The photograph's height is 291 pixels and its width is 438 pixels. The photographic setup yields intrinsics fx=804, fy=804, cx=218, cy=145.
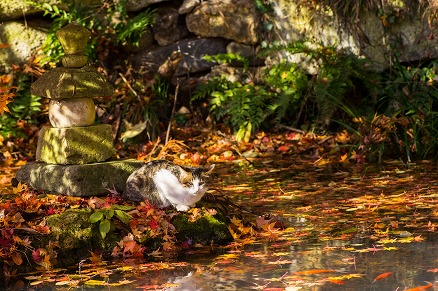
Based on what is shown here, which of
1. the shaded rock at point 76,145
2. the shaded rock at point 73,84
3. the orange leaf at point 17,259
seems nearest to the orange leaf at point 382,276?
the orange leaf at point 17,259

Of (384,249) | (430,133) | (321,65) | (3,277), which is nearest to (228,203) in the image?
(384,249)

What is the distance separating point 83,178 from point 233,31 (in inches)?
248

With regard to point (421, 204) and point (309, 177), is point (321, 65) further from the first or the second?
point (421, 204)

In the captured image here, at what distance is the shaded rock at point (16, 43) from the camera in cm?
1261

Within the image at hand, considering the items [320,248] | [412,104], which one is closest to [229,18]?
[412,104]

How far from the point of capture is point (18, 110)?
1222 cm

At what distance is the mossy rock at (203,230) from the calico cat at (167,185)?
0.52ft

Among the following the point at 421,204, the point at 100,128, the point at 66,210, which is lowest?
the point at 421,204

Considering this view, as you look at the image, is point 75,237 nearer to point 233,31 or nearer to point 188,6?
point 233,31

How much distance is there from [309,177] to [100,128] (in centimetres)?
301

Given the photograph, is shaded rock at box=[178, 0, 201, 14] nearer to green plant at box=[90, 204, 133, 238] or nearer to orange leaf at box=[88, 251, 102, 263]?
green plant at box=[90, 204, 133, 238]

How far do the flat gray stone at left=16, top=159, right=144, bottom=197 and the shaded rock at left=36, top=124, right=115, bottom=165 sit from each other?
0.11m

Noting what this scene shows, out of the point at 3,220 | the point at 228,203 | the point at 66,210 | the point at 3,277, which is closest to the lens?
the point at 3,277

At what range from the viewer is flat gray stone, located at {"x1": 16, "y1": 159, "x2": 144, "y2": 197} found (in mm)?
7320
